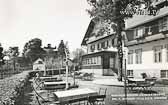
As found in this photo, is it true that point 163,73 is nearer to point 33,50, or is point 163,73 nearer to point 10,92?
point 10,92

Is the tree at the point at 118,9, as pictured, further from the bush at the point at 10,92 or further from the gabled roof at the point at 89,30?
the gabled roof at the point at 89,30

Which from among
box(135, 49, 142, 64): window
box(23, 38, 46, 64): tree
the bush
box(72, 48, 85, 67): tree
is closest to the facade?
box(135, 49, 142, 64): window

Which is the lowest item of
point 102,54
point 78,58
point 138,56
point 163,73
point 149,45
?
point 163,73

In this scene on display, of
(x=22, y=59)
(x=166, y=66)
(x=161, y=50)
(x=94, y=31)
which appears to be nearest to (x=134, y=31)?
(x=161, y=50)

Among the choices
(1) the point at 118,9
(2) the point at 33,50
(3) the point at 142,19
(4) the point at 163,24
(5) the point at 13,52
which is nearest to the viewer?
(1) the point at 118,9

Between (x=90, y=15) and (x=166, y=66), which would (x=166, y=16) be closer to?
(x=166, y=66)

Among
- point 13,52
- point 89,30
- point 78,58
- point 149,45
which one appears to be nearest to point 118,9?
point 149,45

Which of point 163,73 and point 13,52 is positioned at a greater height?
point 13,52

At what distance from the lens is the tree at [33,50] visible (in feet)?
223

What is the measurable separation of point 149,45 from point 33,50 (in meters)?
54.9

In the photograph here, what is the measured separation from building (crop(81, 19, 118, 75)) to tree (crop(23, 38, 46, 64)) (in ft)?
103

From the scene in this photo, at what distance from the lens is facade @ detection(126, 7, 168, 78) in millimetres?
20531

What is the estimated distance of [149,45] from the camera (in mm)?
22953

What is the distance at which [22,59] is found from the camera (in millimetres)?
69000
